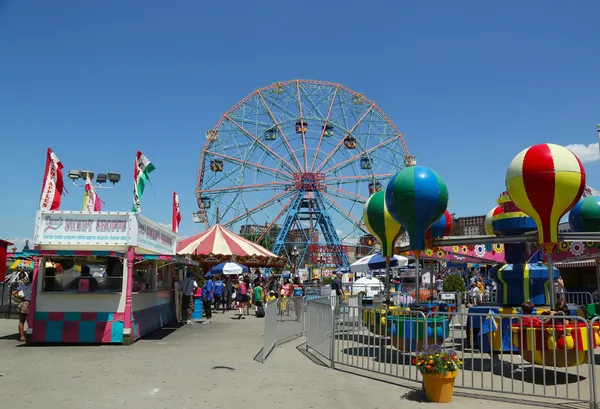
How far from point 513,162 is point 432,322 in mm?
3089

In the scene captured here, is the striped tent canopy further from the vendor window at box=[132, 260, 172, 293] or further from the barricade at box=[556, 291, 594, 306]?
the barricade at box=[556, 291, 594, 306]

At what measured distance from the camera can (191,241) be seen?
2262 centimetres

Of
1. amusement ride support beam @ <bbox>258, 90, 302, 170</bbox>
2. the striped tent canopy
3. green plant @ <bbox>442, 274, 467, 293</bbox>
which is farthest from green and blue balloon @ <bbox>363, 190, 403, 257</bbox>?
amusement ride support beam @ <bbox>258, 90, 302, 170</bbox>

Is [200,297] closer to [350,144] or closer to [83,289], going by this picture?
[83,289]

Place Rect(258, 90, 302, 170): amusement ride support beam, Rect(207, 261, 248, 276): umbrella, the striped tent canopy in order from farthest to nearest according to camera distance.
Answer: Rect(258, 90, 302, 170): amusement ride support beam
the striped tent canopy
Rect(207, 261, 248, 276): umbrella

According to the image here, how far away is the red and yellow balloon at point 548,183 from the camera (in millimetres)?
8383

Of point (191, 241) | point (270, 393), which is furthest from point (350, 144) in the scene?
point (270, 393)

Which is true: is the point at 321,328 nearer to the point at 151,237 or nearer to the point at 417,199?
the point at 417,199

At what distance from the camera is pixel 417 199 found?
9641 mm

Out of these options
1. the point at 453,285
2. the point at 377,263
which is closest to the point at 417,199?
the point at 377,263

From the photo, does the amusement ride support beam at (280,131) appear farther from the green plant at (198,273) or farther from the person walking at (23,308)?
the person walking at (23,308)

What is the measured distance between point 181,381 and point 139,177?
6134 millimetres

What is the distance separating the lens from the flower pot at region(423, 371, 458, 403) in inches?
243

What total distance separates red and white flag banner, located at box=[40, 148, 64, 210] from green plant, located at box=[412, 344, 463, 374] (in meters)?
9.23
